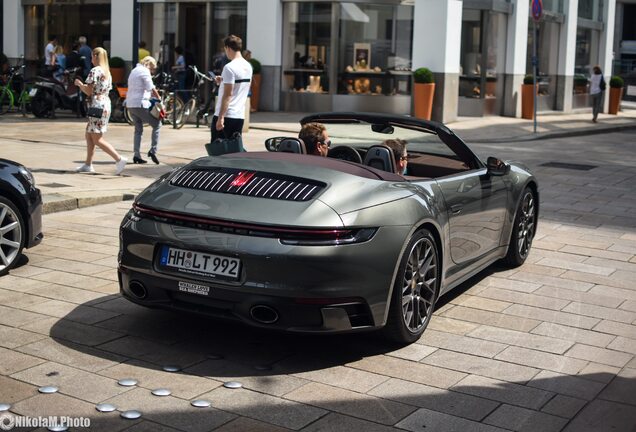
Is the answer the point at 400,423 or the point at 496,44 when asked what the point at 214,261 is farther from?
the point at 496,44

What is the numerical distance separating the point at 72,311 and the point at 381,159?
2202 mm

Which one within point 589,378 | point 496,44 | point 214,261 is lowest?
point 589,378

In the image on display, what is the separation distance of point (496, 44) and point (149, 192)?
81.4 ft

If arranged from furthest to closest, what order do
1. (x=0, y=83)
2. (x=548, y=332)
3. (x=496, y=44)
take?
(x=496, y=44)
(x=0, y=83)
(x=548, y=332)

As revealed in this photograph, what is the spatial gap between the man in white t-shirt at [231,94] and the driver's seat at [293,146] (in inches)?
194

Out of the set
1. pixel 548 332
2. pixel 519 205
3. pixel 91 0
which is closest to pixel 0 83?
pixel 91 0

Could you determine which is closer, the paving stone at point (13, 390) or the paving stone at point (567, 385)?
the paving stone at point (13, 390)

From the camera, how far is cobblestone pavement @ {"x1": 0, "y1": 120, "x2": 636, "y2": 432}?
4703mm

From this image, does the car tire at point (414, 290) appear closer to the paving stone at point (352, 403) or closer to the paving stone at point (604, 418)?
the paving stone at point (352, 403)

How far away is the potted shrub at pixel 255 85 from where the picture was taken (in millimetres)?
26516

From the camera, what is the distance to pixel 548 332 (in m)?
6.35

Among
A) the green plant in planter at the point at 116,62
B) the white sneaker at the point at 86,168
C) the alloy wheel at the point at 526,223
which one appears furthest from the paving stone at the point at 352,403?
the green plant in planter at the point at 116,62

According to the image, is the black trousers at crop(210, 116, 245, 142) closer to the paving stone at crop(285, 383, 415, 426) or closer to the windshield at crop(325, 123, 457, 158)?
the windshield at crop(325, 123, 457, 158)

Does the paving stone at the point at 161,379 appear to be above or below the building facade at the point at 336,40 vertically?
below
